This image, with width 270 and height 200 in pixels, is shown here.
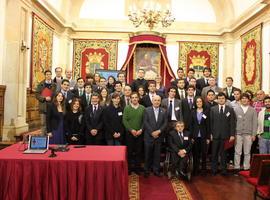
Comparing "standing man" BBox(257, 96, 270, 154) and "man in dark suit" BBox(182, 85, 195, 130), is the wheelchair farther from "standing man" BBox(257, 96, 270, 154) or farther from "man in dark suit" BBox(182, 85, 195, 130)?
"standing man" BBox(257, 96, 270, 154)

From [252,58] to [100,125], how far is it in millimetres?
5448

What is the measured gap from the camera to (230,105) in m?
5.21

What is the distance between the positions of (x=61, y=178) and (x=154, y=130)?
214 centimetres

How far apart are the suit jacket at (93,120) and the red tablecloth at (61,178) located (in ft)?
5.97

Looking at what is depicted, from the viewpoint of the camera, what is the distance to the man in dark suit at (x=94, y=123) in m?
4.71

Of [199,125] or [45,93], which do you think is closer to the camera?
[199,125]

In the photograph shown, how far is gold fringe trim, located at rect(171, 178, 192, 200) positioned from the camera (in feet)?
12.3

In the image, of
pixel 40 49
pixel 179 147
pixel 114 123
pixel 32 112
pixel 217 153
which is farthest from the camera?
pixel 40 49

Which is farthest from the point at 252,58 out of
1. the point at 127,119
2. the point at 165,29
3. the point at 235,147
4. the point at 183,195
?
the point at 183,195

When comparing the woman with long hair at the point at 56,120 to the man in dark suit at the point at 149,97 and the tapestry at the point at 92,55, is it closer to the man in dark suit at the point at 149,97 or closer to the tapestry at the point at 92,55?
the man in dark suit at the point at 149,97

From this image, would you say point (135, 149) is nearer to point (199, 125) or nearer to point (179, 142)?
point (179, 142)

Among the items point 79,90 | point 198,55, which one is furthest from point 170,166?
point 198,55

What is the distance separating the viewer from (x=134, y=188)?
160 inches

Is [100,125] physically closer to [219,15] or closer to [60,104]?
[60,104]
